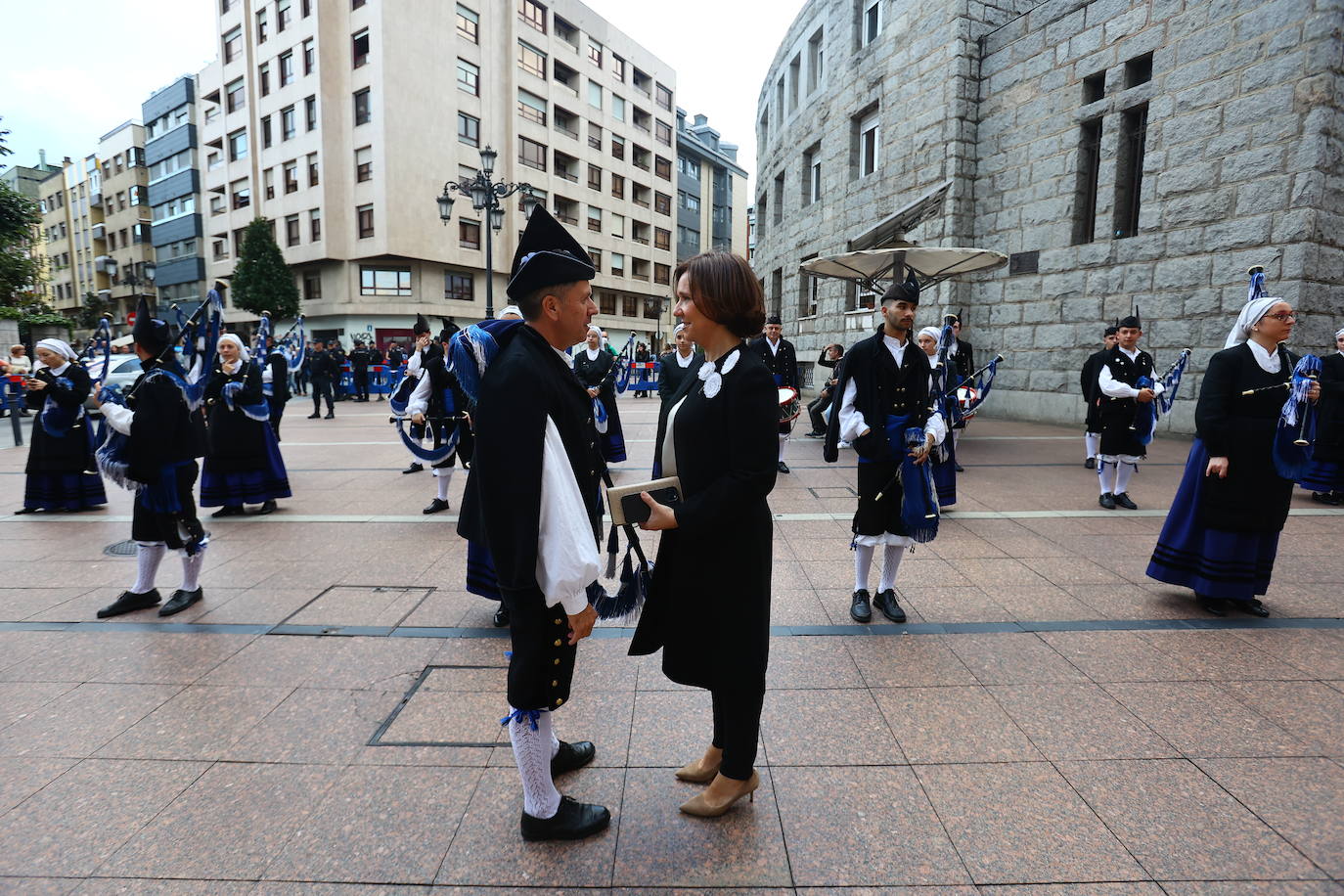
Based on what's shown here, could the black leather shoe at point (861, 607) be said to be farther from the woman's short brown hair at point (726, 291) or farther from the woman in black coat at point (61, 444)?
the woman in black coat at point (61, 444)

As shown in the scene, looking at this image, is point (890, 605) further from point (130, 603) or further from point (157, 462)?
point (130, 603)

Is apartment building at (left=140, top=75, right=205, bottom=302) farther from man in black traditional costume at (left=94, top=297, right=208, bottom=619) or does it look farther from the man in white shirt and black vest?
the man in white shirt and black vest

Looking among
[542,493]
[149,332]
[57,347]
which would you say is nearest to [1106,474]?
[542,493]

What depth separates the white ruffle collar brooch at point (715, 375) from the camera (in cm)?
221

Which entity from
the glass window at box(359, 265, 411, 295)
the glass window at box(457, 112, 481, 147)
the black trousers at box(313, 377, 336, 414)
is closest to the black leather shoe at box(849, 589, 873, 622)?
the black trousers at box(313, 377, 336, 414)

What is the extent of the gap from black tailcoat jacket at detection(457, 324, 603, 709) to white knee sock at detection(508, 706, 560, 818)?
0.29 feet

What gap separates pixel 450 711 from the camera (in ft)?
10.3

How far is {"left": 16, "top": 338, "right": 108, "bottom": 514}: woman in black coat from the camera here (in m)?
6.70

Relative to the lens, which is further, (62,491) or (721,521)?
(62,491)

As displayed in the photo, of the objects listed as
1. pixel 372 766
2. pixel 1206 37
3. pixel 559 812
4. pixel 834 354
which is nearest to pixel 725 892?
pixel 559 812

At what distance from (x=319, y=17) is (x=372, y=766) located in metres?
40.9

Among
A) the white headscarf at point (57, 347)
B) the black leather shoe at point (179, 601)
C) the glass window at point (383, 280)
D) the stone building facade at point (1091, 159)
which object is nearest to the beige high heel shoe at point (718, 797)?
the black leather shoe at point (179, 601)

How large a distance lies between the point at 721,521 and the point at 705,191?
62968 millimetres

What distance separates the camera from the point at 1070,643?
385 centimetres
